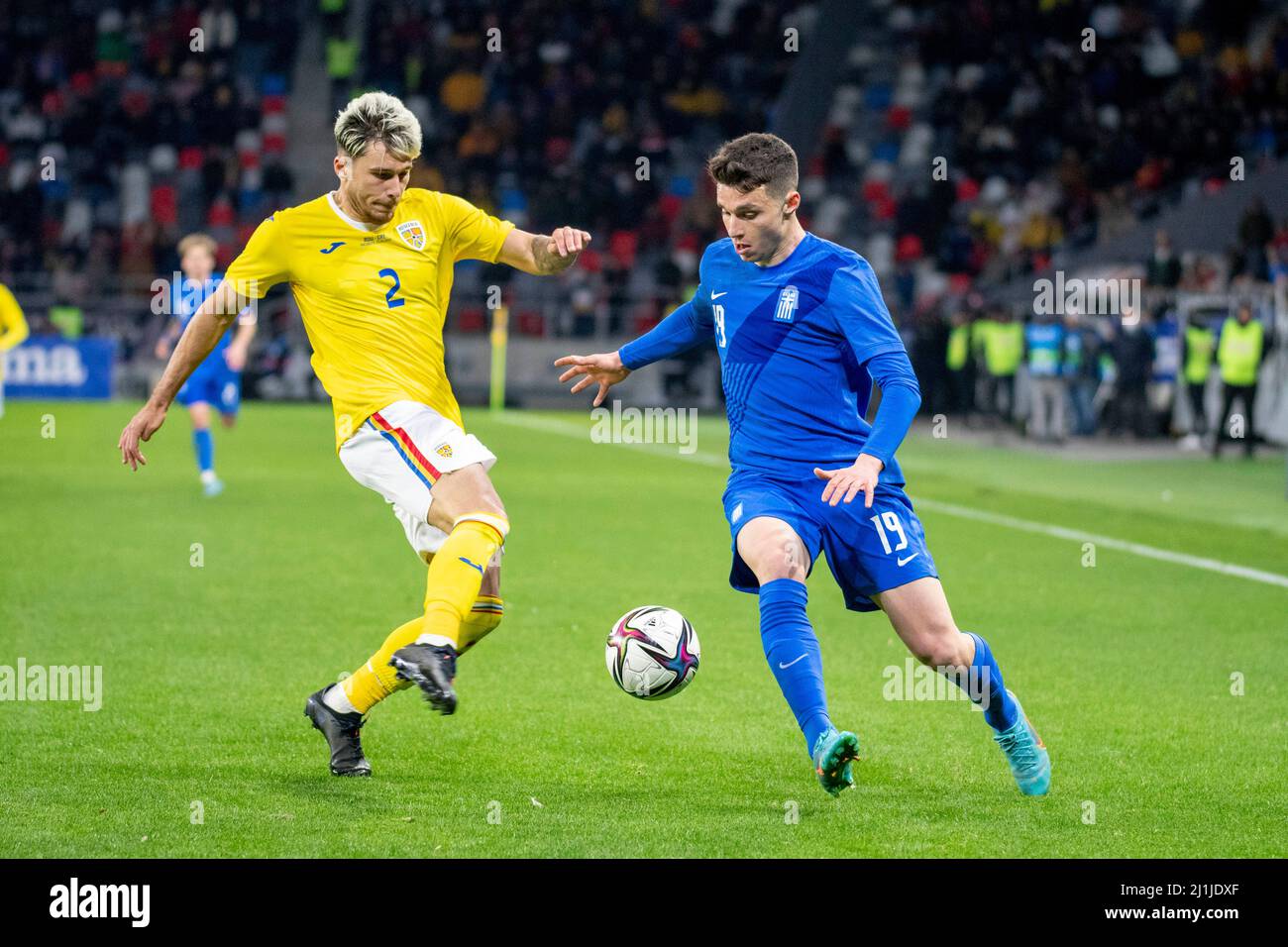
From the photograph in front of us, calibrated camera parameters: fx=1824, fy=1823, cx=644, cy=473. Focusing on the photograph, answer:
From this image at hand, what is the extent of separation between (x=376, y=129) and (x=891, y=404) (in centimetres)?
195

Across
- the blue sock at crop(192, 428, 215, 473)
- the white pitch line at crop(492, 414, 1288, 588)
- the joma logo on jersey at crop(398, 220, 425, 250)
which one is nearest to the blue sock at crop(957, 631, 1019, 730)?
the joma logo on jersey at crop(398, 220, 425, 250)

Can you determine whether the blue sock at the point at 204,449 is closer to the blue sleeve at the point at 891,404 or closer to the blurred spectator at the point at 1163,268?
the blue sleeve at the point at 891,404

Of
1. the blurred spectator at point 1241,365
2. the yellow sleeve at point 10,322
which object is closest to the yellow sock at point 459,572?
the yellow sleeve at point 10,322

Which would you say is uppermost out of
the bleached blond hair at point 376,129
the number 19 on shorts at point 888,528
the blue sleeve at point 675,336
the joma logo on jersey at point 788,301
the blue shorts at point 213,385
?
the bleached blond hair at point 376,129

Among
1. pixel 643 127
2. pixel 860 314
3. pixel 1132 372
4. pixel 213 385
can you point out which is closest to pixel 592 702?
pixel 860 314

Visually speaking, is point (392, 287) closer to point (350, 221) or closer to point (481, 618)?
point (350, 221)

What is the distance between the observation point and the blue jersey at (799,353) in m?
5.94

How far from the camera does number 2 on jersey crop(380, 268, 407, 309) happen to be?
20.9ft

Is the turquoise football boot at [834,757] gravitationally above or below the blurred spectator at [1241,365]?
below

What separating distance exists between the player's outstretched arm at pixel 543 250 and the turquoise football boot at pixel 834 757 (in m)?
2.01

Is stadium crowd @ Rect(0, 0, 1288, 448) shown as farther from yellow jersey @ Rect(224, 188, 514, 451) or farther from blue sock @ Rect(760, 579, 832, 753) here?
blue sock @ Rect(760, 579, 832, 753)

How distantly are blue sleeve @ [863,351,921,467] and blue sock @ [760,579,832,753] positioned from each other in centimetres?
52

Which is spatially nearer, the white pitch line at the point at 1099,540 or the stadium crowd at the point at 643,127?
the white pitch line at the point at 1099,540

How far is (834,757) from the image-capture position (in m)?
5.26
